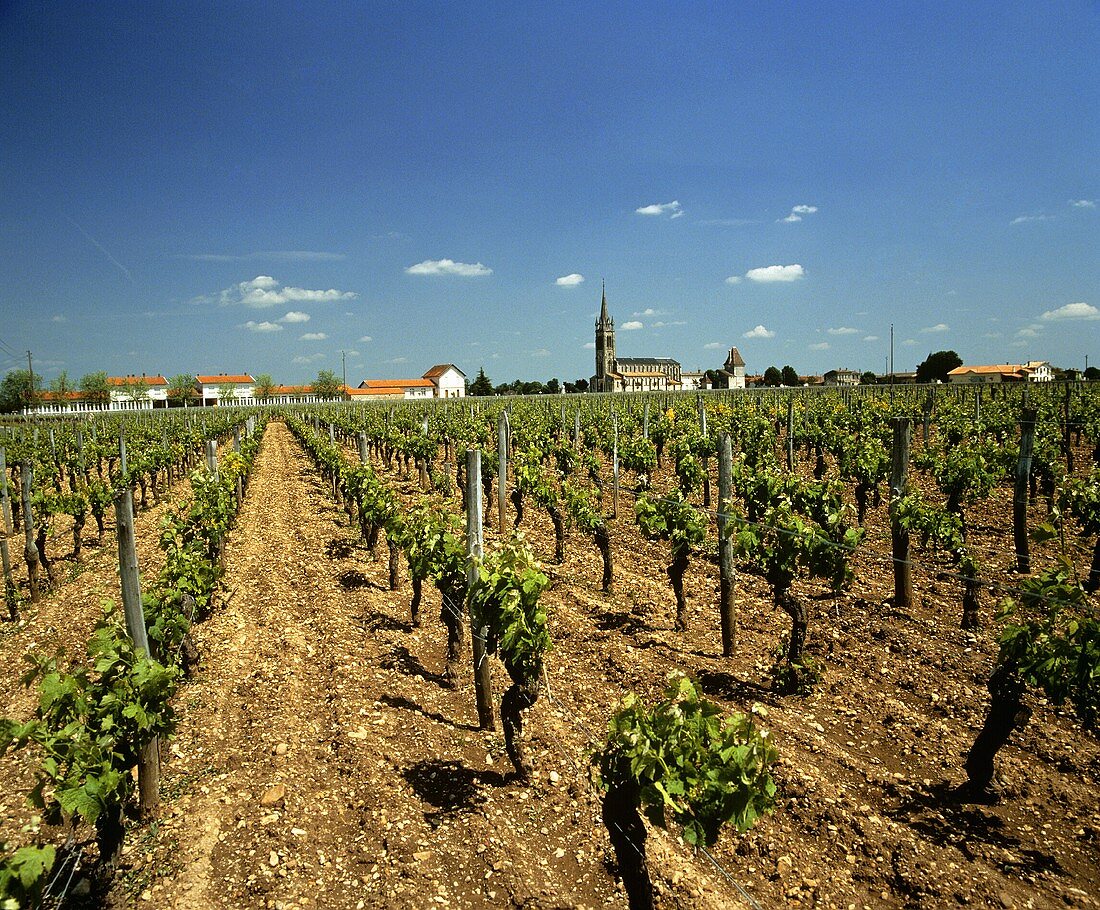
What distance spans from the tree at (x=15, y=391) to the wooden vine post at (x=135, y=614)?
3640 inches

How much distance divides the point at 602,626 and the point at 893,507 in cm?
455

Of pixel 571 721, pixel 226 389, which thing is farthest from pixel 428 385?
pixel 571 721

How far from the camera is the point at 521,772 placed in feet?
18.1

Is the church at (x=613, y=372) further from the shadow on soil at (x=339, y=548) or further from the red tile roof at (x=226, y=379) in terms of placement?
the shadow on soil at (x=339, y=548)

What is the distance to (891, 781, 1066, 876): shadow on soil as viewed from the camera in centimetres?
454

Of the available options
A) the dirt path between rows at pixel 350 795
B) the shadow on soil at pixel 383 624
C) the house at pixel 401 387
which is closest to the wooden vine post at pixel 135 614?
the dirt path between rows at pixel 350 795

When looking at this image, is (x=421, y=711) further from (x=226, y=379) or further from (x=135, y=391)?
(x=226, y=379)

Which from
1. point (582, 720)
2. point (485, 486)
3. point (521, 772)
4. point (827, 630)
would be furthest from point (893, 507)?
point (485, 486)

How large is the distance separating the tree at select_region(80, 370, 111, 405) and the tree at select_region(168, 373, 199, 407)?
1080cm

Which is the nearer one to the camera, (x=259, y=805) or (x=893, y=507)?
(x=259, y=805)

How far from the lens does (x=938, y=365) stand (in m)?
95.3

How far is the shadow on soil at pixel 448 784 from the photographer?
5.18 meters

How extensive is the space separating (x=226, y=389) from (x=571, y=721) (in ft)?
413

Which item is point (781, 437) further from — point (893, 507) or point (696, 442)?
point (893, 507)
